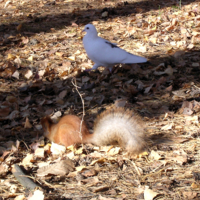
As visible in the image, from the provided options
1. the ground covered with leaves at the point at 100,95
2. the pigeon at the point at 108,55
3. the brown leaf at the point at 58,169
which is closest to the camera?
the ground covered with leaves at the point at 100,95

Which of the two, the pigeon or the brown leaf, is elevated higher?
the pigeon

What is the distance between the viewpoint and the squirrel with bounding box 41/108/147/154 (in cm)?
232

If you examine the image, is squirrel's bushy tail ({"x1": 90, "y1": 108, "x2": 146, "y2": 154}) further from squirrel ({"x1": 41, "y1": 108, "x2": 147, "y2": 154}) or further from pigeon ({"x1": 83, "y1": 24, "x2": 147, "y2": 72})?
pigeon ({"x1": 83, "y1": 24, "x2": 147, "y2": 72})

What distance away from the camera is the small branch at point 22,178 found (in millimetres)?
2159

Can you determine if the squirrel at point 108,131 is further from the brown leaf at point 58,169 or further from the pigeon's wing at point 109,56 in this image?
the pigeon's wing at point 109,56

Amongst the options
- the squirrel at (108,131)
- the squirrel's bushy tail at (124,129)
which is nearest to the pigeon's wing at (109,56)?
the squirrel at (108,131)

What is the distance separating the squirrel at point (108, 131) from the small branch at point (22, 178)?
0.48 m

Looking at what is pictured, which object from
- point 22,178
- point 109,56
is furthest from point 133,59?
point 22,178

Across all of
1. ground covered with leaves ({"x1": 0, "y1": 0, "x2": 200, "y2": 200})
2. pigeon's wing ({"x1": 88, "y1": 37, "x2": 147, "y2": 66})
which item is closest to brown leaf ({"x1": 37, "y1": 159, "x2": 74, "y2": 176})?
ground covered with leaves ({"x1": 0, "y1": 0, "x2": 200, "y2": 200})

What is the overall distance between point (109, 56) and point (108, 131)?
2.05 meters

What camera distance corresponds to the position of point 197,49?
4.76 meters

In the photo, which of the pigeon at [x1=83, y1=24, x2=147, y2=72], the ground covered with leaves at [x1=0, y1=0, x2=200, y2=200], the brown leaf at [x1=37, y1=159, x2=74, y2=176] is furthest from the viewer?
the pigeon at [x1=83, y1=24, x2=147, y2=72]

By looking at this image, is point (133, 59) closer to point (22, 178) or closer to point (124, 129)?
point (124, 129)

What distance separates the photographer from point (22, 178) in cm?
224
